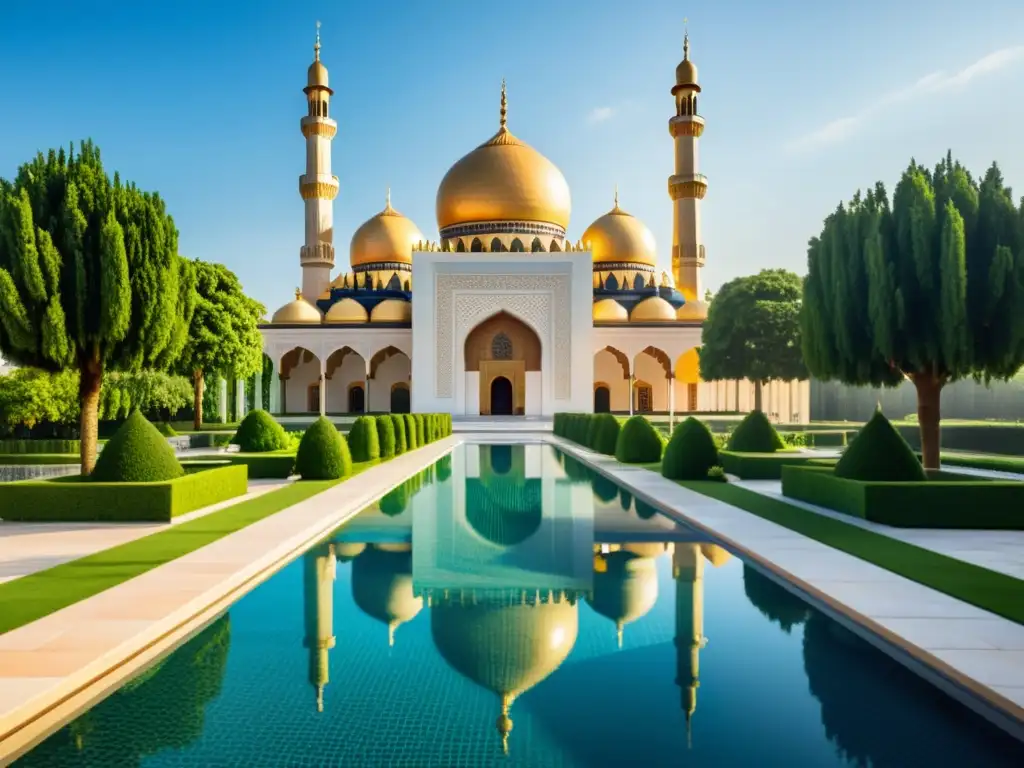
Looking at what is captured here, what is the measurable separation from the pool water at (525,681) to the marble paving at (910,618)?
0.30ft

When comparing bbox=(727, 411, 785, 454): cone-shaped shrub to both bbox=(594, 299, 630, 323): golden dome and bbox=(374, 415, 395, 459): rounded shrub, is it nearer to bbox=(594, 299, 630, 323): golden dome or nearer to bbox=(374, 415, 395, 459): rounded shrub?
bbox=(374, 415, 395, 459): rounded shrub

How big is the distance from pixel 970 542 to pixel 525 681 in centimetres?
421

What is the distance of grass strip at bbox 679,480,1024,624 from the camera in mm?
4121

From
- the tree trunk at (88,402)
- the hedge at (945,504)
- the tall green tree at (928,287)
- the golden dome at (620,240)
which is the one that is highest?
the golden dome at (620,240)

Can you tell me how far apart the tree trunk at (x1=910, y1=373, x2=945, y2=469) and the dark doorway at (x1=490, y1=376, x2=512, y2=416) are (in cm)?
2113

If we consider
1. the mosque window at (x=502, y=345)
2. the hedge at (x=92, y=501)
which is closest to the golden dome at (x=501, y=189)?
the mosque window at (x=502, y=345)

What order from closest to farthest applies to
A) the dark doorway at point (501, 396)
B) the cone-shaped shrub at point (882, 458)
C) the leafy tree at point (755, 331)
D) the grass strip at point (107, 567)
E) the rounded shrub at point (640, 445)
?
1. the grass strip at point (107, 567)
2. the cone-shaped shrub at point (882, 458)
3. the rounded shrub at point (640, 445)
4. the leafy tree at point (755, 331)
5. the dark doorway at point (501, 396)

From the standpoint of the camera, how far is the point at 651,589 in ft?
15.4

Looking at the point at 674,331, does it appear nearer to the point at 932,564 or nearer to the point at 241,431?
the point at 241,431

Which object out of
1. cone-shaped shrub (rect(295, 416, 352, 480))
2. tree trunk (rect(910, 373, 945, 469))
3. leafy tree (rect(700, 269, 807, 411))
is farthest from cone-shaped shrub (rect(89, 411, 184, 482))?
leafy tree (rect(700, 269, 807, 411))

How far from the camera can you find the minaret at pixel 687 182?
3222 centimetres

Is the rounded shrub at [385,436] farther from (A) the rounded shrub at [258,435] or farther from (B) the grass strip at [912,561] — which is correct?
(B) the grass strip at [912,561]

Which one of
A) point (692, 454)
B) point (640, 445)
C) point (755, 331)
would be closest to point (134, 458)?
point (692, 454)

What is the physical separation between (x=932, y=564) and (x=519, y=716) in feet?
10.8
